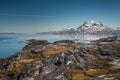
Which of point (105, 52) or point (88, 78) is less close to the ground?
point (105, 52)

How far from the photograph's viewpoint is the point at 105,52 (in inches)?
3654

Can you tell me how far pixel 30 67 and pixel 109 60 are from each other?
3410 cm

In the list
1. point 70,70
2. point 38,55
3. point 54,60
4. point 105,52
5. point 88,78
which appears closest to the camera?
point 88,78

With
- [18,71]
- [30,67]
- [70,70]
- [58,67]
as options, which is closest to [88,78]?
[70,70]

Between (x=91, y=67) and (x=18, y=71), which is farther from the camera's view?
(x=18, y=71)

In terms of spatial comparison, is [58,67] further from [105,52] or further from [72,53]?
[105,52]

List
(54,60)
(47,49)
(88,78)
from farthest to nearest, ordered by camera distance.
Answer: (47,49), (54,60), (88,78)

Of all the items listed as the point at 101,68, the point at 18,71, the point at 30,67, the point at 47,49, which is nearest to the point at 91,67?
the point at 101,68

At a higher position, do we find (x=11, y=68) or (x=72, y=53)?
(x=72, y=53)

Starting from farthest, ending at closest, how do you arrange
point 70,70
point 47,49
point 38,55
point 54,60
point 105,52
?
point 47,49, point 38,55, point 105,52, point 54,60, point 70,70

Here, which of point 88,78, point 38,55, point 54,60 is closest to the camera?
point 88,78

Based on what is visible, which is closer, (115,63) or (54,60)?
(115,63)

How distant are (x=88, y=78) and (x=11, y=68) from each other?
4312cm

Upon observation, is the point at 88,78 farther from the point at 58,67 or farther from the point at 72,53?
the point at 72,53
